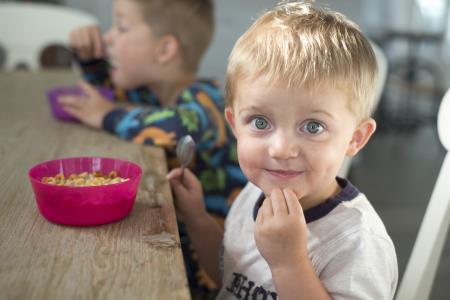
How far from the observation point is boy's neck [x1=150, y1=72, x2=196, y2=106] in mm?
1807

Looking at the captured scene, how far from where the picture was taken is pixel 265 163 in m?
0.95

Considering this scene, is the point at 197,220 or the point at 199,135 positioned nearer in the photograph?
the point at 197,220

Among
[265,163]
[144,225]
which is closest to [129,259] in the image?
[144,225]

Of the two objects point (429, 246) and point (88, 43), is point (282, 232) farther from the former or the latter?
point (88, 43)

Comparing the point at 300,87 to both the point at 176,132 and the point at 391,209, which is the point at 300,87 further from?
the point at 391,209

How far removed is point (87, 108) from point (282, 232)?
82 centimetres

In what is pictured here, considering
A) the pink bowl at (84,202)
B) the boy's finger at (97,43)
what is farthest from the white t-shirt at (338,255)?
the boy's finger at (97,43)

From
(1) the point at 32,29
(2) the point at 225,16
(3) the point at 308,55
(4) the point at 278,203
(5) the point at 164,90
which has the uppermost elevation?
(3) the point at 308,55

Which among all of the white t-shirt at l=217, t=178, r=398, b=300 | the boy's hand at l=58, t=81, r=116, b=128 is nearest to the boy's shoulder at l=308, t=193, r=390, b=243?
the white t-shirt at l=217, t=178, r=398, b=300

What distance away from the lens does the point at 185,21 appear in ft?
5.86

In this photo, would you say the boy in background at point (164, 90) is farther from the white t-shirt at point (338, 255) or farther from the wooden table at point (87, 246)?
the white t-shirt at point (338, 255)

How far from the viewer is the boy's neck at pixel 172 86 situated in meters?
1.81

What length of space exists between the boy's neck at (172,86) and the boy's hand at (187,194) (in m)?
0.59

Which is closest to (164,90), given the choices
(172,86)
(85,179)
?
(172,86)
